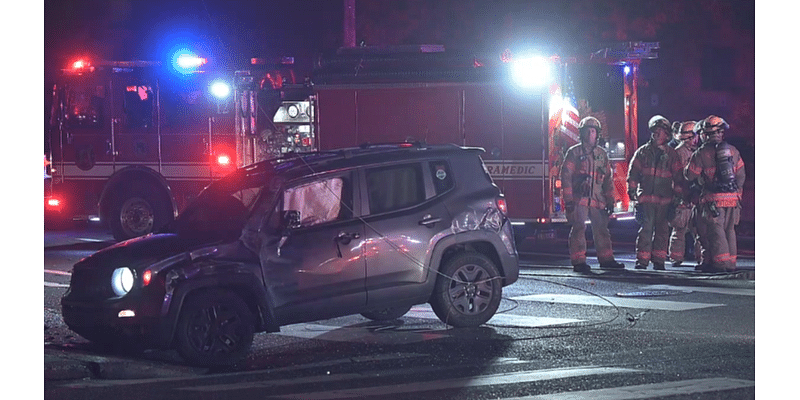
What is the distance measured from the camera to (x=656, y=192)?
584 inches

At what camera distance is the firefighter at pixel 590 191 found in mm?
14672

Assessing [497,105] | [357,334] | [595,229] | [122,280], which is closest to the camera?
[122,280]

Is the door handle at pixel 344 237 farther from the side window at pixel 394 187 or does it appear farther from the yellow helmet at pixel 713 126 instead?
the yellow helmet at pixel 713 126

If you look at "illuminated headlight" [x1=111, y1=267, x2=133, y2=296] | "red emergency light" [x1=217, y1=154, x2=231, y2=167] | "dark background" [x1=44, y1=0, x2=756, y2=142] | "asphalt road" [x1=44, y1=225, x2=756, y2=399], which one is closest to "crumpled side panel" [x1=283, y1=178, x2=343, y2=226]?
"asphalt road" [x1=44, y1=225, x2=756, y2=399]

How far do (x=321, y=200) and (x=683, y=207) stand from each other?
6.36 meters

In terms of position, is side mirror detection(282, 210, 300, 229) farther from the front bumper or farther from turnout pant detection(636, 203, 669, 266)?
turnout pant detection(636, 203, 669, 266)

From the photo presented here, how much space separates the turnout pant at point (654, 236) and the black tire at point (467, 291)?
456cm

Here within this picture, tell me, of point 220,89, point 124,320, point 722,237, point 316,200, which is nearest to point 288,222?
point 316,200

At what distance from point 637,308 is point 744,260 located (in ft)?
14.8

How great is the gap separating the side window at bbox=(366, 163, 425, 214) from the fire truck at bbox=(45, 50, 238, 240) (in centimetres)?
782

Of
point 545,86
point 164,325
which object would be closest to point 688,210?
point 545,86

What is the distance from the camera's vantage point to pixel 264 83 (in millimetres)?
17531

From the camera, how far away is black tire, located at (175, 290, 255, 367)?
8953 mm

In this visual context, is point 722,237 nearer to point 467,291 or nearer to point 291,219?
point 467,291
